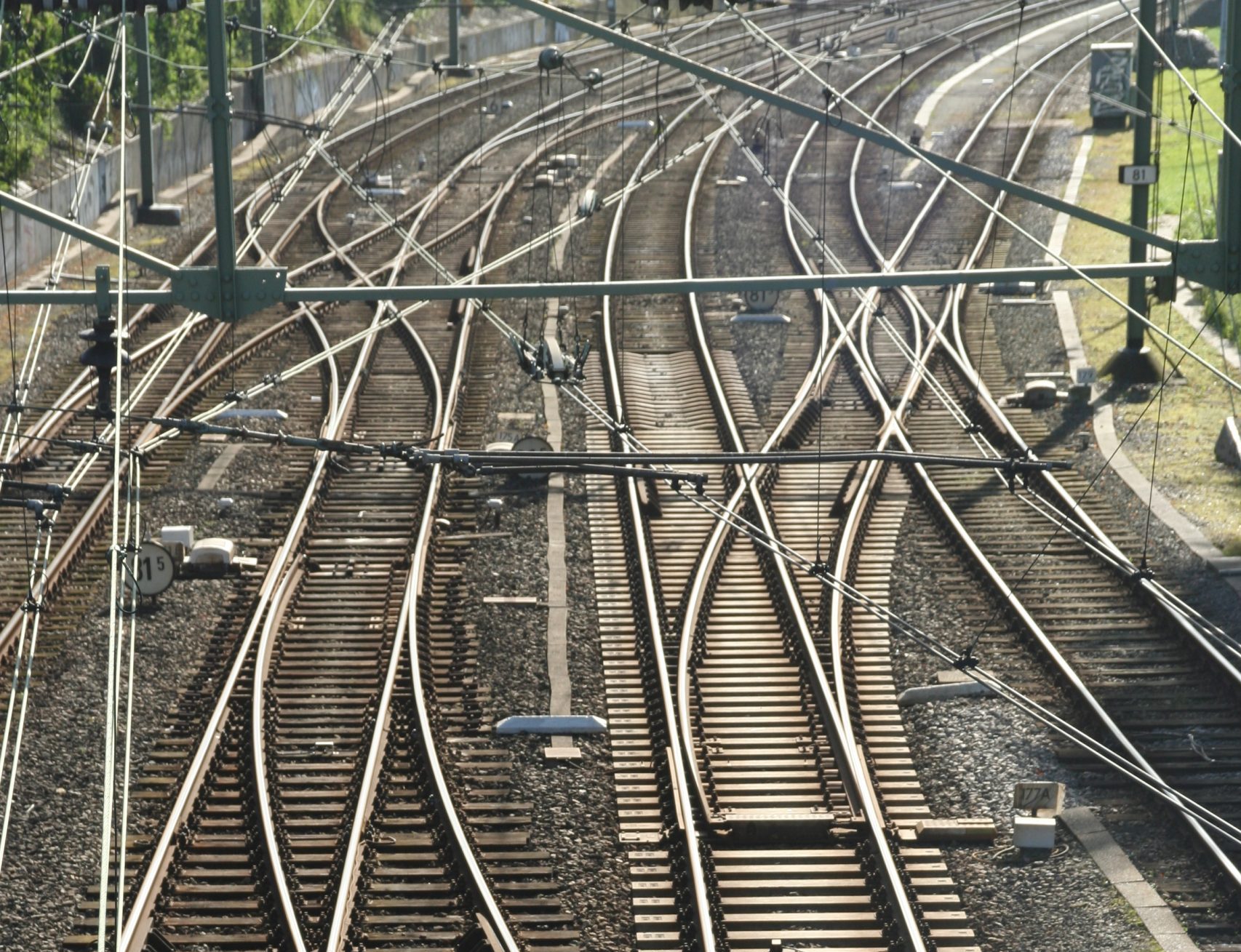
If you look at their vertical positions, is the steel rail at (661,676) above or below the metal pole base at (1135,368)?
below

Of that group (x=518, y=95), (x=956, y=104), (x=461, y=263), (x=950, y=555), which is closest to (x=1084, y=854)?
(x=950, y=555)

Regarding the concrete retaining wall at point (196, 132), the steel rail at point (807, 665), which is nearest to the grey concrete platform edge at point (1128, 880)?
the steel rail at point (807, 665)

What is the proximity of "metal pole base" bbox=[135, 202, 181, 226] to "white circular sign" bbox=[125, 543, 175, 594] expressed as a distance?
598 inches

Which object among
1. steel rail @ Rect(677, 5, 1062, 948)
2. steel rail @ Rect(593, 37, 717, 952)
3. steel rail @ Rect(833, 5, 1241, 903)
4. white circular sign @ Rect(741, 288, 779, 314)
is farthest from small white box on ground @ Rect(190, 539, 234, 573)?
white circular sign @ Rect(741, 288, 779, 314)

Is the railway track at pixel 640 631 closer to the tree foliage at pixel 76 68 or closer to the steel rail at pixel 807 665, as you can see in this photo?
the steel rail at pixel 807 665

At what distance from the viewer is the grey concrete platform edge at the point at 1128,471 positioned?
Answer: 53.3 feet

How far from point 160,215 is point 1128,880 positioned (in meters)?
21.9

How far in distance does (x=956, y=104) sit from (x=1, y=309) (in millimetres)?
19544

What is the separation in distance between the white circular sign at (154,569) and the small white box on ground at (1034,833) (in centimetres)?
700

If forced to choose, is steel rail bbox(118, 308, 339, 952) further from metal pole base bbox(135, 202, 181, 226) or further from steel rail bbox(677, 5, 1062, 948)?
metal pole base bbox(135, 202, 181, 226)

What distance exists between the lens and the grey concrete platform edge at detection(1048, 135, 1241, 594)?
53.3ft

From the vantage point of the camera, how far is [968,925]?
423 inches

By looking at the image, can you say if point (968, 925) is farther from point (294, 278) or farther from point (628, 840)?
point (294, 278)

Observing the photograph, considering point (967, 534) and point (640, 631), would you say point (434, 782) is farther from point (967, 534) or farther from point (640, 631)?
point (967, 534)
